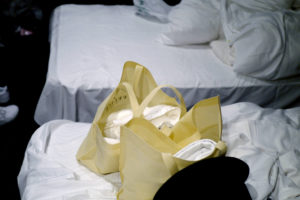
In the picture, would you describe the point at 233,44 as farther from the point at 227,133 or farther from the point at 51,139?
the point at 51,139

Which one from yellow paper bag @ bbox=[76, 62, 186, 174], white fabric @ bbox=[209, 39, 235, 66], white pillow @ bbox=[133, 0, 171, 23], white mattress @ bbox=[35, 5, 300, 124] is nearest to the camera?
yellow paper bag @ bbox=[76, 62, 186, 174]

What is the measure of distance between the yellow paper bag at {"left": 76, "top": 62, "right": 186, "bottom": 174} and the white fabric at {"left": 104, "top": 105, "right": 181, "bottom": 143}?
0.01m

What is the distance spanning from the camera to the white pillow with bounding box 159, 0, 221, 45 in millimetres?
1820

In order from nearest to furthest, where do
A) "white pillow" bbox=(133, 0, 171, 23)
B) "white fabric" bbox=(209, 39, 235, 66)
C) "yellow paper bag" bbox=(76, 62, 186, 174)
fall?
"yellow paper bag" bbox=(76, 62, 186, 174) < "white fabric" bbox=(209, 39, 235, 66) < "white pillow" bbox=(133, 0, 171, 23)

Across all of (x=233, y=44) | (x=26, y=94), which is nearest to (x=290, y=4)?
(x=233, y=44)

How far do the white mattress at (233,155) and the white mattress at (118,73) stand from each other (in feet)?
1.18

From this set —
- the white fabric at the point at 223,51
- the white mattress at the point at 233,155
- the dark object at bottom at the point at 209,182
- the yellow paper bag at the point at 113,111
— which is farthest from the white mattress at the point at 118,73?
the dark object at bottom at the point at 209,182

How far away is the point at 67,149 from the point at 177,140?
0.44 meters

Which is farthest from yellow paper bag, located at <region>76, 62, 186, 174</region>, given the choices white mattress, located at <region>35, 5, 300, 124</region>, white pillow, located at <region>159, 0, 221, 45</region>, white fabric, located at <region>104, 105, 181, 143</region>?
white pillow, located at <region>159, 0, 221, 45</region>

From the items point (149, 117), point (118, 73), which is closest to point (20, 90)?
point (118, 73)

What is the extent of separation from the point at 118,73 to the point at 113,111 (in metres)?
0.58

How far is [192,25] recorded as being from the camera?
71.3 inches

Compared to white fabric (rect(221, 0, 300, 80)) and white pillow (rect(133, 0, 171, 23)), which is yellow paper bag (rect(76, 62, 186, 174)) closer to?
white fabric (rect(221, 0, 300, 80))

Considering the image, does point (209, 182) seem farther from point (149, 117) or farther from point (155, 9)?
point (155, 9)
